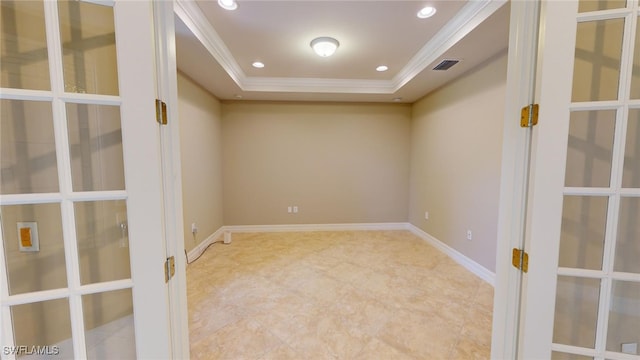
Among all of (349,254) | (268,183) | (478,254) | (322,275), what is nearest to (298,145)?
A: (268,183)

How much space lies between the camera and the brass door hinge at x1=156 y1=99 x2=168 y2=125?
0.88m

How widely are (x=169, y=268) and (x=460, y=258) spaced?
3.56 metres

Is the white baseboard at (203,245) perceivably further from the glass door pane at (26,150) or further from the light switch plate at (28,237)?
the glass door pane at (26,150)

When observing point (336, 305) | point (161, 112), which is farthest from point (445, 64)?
point (161, 112)

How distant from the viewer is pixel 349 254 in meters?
3.69

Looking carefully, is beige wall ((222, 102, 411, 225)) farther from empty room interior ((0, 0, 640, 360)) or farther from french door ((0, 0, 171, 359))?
french door ((0, 0, 171, 359))

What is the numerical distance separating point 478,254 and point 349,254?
5.47 feet

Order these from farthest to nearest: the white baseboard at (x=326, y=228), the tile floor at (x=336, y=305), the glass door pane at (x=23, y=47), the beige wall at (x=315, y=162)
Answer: the beige wall at (x=315, y=162) < the white baseboard at (x=326, y=228) < the tile floor at (x=336, y=305) < the glass door pane at (x=23, y=47)

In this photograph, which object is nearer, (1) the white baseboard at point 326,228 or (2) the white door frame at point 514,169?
(2) the white door frame at point 514,169

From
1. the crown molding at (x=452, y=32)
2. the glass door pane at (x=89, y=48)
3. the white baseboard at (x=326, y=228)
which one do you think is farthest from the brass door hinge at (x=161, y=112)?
the white baseboard at (x=326, y=228)

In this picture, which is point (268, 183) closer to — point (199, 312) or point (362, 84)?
point (362, 84)

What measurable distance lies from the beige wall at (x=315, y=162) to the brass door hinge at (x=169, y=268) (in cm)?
386

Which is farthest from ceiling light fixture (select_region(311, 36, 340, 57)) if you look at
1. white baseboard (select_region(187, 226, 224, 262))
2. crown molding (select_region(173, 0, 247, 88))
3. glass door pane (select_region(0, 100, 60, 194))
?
white baseboard (select_region(187, 226, 224, 262))

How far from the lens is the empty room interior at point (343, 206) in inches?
81.1
